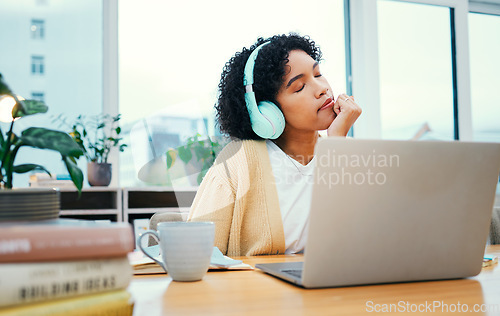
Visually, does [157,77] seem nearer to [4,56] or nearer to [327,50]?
[4,56]

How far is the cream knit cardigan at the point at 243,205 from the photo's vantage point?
128 cm

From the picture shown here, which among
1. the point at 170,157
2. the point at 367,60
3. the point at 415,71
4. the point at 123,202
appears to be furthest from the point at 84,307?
the point at 415,71

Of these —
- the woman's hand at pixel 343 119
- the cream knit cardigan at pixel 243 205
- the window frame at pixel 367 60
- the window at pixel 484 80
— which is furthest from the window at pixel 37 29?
the window at pixel 484 80

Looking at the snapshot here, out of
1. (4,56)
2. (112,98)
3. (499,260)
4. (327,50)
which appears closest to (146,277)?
(499,260)

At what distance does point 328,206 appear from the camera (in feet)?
1.97

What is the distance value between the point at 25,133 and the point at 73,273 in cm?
19

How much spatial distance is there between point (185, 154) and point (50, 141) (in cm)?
186

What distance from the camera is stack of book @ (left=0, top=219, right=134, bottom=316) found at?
41 centimetres

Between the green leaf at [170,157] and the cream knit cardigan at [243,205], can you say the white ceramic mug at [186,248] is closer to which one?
the cream knit cardigan at [243,205]

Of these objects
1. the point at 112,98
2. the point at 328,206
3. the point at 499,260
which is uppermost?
the point at 112,98

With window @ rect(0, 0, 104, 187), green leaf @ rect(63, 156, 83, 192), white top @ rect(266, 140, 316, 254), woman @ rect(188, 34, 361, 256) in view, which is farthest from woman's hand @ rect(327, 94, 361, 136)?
window @ rect(0, 0, 104, 187)

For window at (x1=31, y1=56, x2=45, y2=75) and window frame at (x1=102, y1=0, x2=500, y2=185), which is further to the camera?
window frame at (x1=102, y1=0, x2=500, y2=185)

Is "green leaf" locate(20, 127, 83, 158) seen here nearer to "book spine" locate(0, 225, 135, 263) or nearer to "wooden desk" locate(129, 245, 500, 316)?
"book spine" locate(0, 225, 135, 263)

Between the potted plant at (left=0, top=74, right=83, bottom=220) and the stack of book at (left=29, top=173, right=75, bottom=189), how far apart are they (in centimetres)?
186
